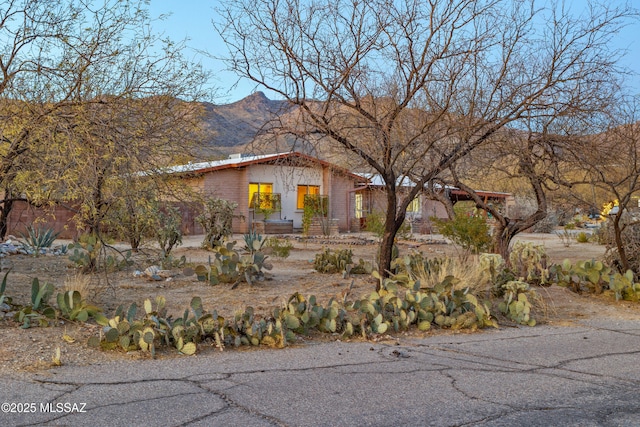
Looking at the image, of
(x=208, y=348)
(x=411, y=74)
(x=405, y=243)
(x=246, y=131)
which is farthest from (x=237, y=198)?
(x=208, y=348)

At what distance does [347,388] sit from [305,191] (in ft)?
94.5

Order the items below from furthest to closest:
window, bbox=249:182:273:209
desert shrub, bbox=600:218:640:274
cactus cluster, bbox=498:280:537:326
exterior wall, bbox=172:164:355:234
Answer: window, bbox=249:182:273:209, exterior wall, bbox=172:164:355:234, desert shrub, bbox=600:218:640:274, cactus cluster, bbox=498:280:537:326

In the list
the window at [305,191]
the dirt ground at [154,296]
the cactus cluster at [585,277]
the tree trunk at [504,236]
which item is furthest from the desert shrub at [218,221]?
the window at [305,191]

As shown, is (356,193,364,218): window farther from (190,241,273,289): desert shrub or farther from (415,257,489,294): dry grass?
(415,257,489,294): dry grass

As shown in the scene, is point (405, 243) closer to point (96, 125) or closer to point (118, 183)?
point (118, 183)

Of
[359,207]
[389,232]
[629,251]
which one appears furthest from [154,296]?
[359,207]

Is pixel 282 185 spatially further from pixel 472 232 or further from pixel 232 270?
pixel 232 270

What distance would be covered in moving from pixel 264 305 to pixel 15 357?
374 cm

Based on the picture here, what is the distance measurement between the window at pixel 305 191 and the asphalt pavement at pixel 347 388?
26.6 metres

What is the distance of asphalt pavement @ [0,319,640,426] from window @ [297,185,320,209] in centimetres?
2663

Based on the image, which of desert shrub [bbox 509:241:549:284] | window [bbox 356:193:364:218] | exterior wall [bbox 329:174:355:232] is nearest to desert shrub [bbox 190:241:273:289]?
desert shrub [bbox 509:241:549:284]

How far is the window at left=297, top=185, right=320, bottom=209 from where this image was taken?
3328 centimetres

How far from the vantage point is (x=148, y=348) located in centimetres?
605

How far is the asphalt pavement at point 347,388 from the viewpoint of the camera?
420 centimetres
